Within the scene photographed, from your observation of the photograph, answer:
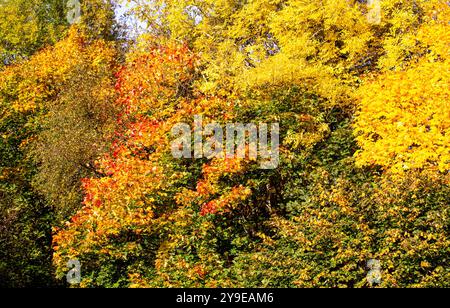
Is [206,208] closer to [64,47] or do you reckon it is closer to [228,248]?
[228,248]

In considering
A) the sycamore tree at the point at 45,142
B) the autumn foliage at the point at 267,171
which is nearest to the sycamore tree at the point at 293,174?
the autumn foliage at the point at 267,171

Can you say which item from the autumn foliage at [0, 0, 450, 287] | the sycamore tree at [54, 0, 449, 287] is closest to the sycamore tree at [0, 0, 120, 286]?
the autumn foliage at [0, 0, 450, 287]

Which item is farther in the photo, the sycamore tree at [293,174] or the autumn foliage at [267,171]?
the autumn foliage at [267,171]

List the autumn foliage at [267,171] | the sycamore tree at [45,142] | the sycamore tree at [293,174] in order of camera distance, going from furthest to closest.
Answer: the sycamore tree at [45,142], the autumn foliage at [267,171], the sycamore tree at [293,174]

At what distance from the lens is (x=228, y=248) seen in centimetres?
1505

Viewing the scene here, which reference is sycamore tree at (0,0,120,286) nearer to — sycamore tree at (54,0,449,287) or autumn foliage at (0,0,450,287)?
autumn foliage at (0,0,450,287)

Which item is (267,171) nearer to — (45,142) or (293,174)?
(293,174)

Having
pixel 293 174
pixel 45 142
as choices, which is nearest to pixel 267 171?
pixel 293 174

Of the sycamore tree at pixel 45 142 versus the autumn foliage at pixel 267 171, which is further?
the sycamore tree at pixel 45 142

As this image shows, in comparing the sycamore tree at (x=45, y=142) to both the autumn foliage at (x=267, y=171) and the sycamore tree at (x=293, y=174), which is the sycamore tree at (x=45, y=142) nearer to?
the autumn foliage at (x=267, y=171)

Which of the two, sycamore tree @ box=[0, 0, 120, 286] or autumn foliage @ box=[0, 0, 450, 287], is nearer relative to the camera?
autumn foliage @ box=[0, 0, 450, 287]

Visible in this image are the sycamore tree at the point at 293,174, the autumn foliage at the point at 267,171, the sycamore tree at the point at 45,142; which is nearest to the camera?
the sycamore tree at the point at 293,174

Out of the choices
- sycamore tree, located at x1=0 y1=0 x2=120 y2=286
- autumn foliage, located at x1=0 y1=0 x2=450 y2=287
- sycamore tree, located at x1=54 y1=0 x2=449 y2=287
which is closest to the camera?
sycamore tree, located at x1=54 y1=0 x2=449 y2=287
